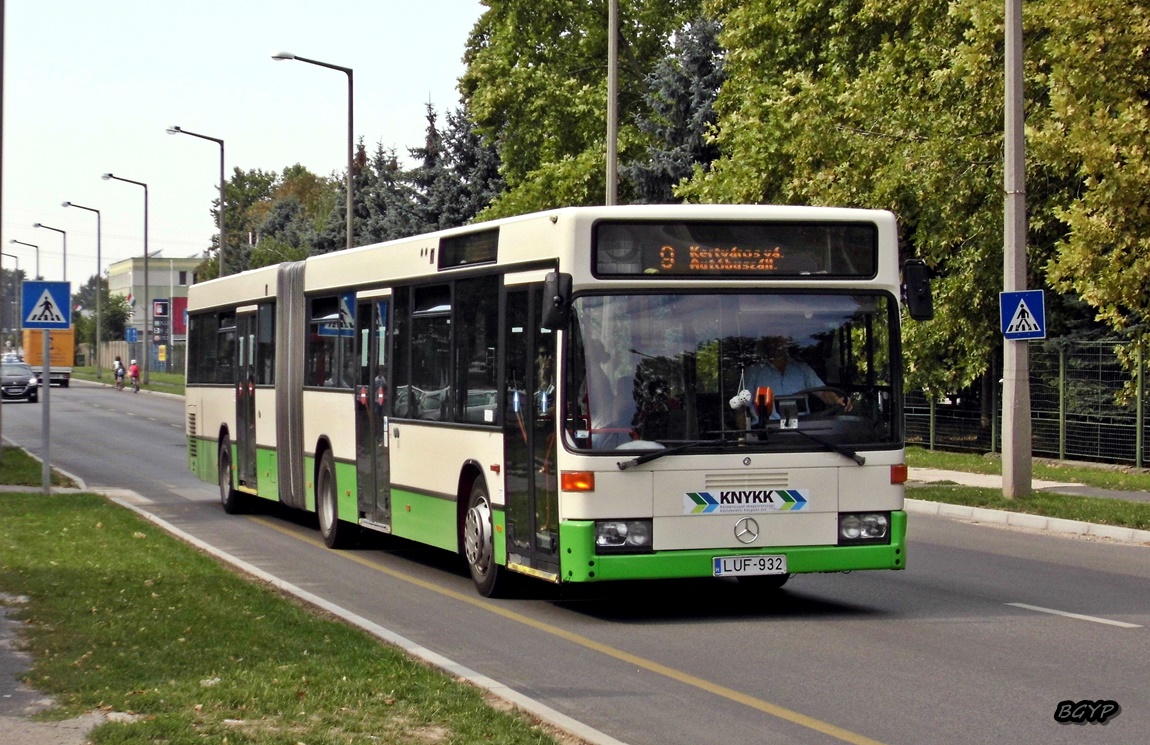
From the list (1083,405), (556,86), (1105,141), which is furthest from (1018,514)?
(556,86)

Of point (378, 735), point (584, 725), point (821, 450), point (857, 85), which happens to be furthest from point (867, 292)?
point (857, 85)

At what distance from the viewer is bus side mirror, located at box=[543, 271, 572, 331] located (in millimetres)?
11305

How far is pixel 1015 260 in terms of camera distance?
21.8 m

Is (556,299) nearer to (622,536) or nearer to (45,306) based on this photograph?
(622,536)

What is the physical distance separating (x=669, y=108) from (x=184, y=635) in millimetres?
33180

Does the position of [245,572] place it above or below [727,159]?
below

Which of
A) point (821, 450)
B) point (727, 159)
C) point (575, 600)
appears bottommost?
point (575, 600)

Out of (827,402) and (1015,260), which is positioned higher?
(1015,260)

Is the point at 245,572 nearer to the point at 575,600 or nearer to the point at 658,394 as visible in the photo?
the point at 575,600

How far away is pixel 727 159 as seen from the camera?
121 ft

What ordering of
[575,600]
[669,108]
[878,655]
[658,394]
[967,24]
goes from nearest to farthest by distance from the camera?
[878,655] → [658,394] → [575,600] → [967,24] → [669,108]

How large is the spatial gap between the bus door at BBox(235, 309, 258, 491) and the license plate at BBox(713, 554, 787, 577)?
10.4 meters

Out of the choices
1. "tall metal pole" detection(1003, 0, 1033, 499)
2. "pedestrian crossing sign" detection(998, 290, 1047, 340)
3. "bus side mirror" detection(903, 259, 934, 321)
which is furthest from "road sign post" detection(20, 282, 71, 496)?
"bus side mirror" detection(903, 259, 934, 321)

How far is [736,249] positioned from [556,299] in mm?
1413
